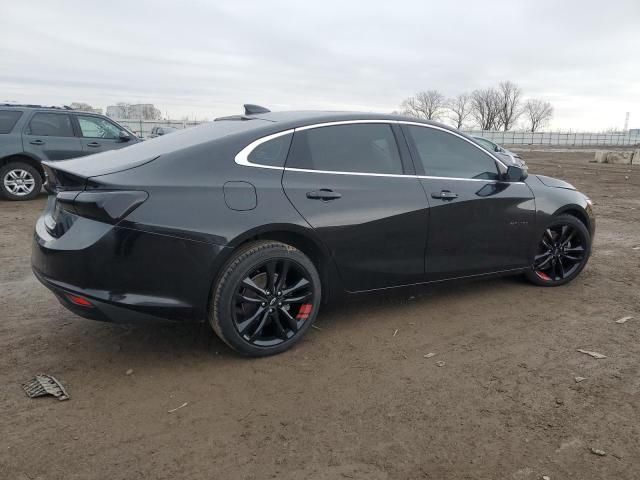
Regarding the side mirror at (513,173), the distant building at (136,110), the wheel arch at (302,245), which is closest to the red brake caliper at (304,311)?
the wheel arch at (302,245)

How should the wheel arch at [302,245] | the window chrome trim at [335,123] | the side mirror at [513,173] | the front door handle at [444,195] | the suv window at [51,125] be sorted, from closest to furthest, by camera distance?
the wheel arch at [302,245]
the window chrome trim at [335,123]
the front door handle at [444,195]
the side mirror at [513,173]
the suv window at [51,125]

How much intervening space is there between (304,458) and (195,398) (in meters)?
0.81

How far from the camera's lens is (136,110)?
5612cm

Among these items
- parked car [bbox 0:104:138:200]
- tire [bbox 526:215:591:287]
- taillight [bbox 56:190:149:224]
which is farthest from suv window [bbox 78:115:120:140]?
tire [bbox 526:215:591:287]

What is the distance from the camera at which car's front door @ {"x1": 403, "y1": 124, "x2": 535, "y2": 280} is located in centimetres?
407

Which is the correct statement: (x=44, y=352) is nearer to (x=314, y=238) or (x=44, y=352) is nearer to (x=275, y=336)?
(x=275, y=336)

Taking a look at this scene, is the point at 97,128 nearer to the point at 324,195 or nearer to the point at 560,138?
the point at 324,195

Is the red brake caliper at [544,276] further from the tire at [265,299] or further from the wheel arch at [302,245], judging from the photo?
the tire at [265,299]

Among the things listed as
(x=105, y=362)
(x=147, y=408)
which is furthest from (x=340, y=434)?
(x=105, y=362)

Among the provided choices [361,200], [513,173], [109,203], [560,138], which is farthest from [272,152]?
[560,138]

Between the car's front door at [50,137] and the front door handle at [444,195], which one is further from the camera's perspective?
the car's front door at [50,137]

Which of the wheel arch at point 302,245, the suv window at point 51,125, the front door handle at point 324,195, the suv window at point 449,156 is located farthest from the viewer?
the suv window at point 51,125

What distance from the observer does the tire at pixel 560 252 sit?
4836 mm

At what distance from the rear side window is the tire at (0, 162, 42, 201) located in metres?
0.63
